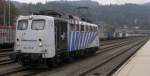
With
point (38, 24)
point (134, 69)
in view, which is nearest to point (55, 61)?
point (38, 24)

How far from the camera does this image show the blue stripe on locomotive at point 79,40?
23.6 m

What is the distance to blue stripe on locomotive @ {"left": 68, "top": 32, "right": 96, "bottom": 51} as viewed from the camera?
77.5 feet

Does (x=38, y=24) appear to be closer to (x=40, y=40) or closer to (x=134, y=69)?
(x=40, y=40)

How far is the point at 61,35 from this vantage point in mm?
21391

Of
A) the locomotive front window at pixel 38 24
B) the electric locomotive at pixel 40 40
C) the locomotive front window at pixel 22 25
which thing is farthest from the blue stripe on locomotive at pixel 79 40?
the locomotive front window at pixel 22 25

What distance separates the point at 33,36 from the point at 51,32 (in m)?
0.92

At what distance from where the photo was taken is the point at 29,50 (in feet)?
64.7

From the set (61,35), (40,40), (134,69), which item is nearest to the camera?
(40,40)

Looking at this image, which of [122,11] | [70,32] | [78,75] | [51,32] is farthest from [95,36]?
[122,11]

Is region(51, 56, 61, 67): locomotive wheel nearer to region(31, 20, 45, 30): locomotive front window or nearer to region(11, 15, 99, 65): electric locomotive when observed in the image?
region(11, 15, 99, 65): electric locomotive

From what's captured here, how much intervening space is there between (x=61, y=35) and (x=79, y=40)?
16.0 feet

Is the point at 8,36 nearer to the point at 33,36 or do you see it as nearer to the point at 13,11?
the point at 33,36

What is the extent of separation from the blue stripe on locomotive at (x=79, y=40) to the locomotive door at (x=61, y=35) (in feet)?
3.46

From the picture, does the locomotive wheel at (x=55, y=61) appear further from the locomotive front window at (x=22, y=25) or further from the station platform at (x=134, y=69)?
the station platform at (x=134, y=69)
